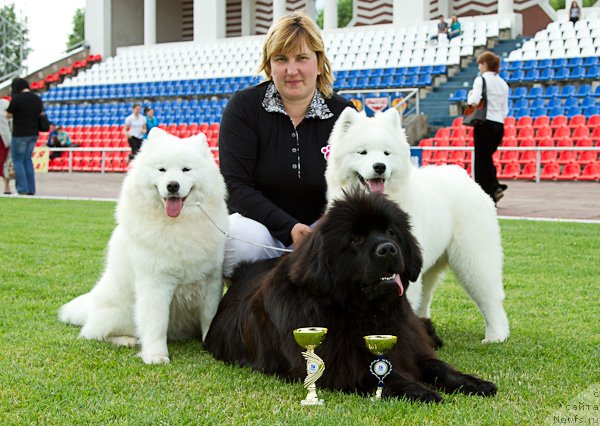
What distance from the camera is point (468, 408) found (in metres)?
2.51

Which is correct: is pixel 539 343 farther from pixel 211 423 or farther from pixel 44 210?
pixel 44 210

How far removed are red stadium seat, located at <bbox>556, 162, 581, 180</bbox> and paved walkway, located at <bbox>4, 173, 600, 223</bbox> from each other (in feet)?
1.34

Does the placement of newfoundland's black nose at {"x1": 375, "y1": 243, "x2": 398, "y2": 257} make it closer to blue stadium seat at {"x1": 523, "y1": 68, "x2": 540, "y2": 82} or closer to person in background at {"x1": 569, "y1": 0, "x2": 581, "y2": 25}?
blue stadium seat at {"x1": 523, "y1": 68, "x2": 540, "y2": 82}

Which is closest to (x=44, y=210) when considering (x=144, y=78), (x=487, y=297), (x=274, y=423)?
(x=487, y=297)

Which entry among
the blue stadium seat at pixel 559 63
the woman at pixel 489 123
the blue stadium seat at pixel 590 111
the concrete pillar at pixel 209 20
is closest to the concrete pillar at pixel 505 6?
the blue stadium seat at pixel 559 63

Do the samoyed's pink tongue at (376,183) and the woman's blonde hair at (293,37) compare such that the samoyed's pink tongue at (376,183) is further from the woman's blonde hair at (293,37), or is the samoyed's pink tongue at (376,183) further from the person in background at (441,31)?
the person in background at (441,31)

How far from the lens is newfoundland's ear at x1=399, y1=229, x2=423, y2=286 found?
2.78m

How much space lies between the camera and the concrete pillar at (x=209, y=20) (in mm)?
29141

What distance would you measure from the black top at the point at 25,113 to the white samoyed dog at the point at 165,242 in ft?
30.6

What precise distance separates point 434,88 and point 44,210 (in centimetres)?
1279

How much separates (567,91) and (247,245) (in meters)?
15.1

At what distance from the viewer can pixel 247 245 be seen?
12.4ft

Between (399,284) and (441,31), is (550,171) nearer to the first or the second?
(441,31)

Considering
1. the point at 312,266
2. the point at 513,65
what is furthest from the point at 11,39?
the point at 312,266
